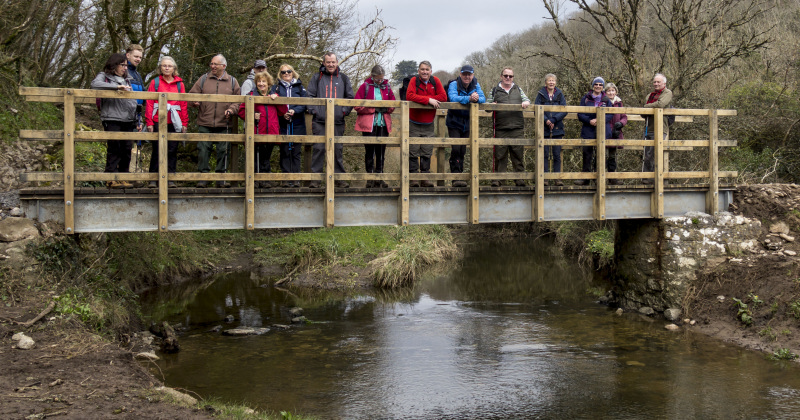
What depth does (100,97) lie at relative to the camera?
8641 mm

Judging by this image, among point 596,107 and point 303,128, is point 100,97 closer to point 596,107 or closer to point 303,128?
point 303,128

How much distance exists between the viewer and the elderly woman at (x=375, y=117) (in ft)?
33.1

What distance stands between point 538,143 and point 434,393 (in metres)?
4.24

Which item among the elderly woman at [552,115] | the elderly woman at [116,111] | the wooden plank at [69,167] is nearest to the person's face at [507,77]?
the elderly woman at [552,115]

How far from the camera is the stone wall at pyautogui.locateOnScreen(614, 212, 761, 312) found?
11734 millimetres

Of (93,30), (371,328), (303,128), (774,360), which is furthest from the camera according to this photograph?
(93,30)

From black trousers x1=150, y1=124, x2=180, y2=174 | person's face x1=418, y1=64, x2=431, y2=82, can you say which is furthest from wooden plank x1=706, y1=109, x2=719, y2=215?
black trousers x1=150, y1=124, x2=180, y2=174

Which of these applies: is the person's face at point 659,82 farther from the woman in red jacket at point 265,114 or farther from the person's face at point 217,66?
the person's face at point 217,66

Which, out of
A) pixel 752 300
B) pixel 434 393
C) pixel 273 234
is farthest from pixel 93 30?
pixel 752 300

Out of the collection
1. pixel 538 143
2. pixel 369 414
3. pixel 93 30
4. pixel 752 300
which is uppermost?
pixel 93 30

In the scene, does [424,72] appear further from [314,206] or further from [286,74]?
[314,206]

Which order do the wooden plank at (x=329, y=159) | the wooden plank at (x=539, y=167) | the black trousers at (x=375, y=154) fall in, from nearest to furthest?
the wooden plank at (x=329, y=159)
the black trousers at (x=375, y=154)
the wooden plank at (x=539, y=167)

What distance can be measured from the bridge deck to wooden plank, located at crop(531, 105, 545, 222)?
0.45 ft

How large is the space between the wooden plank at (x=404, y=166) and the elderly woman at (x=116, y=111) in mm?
3603
